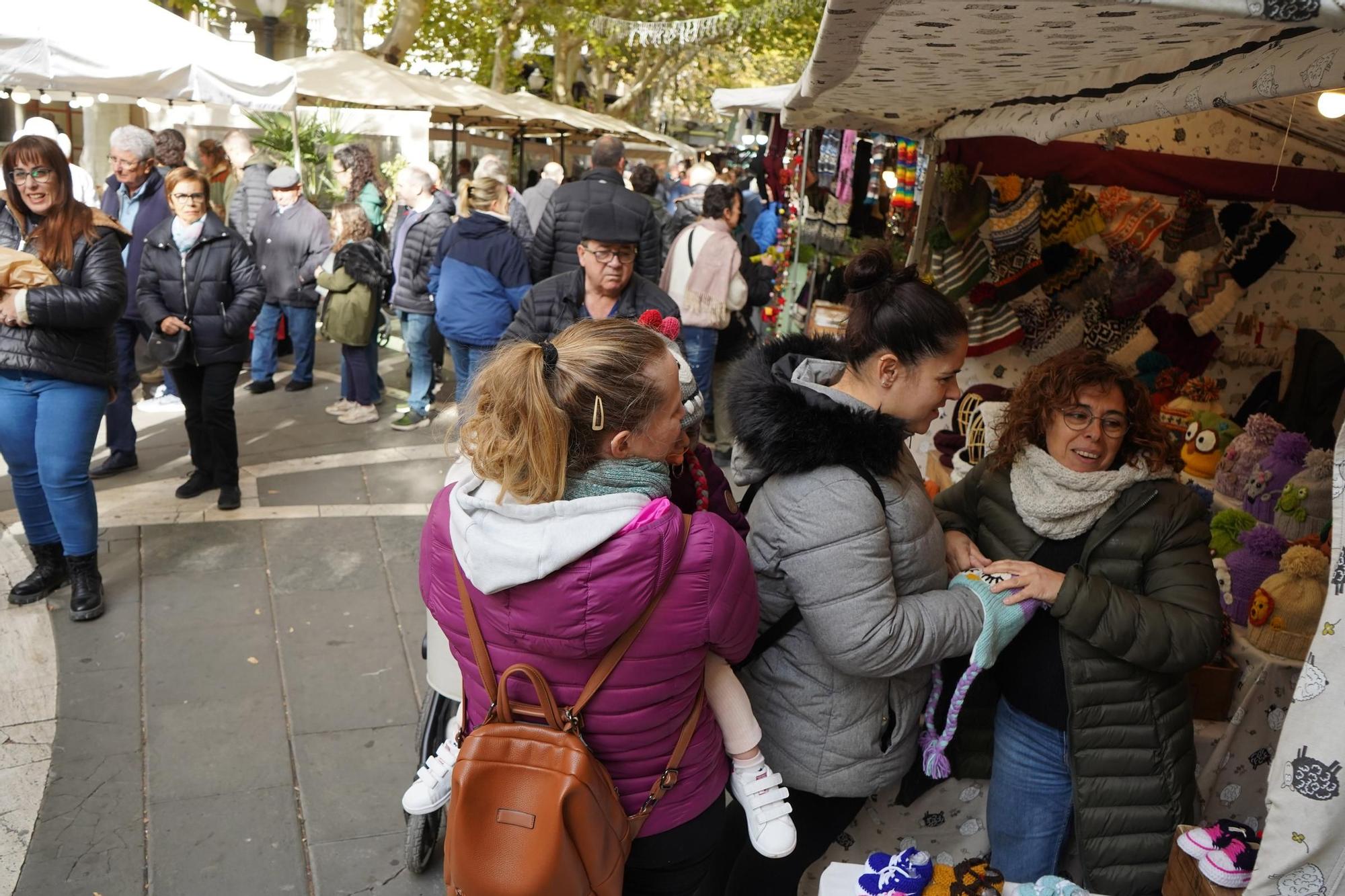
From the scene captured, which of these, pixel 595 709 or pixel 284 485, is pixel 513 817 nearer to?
pixel 595 709

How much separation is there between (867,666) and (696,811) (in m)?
0.45

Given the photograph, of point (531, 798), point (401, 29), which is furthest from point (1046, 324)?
point (401, 29)

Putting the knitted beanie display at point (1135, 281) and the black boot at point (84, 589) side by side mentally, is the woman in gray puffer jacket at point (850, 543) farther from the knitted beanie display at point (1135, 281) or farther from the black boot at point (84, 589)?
the black boot at point (84, 589)

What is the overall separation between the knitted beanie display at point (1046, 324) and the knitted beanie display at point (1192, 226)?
1.79ft

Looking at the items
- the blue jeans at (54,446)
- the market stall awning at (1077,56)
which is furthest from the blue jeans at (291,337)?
the market stall awning at (1077,56)

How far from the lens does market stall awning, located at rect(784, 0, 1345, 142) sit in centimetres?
175

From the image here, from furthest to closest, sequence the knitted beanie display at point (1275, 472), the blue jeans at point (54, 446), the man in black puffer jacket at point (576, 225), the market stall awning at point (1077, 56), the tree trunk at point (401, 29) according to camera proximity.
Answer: the tree trunk at point (401, 29) < the man in black puffer jacket at point (576, 225) < the blue jeans at point (54, 446) < the knitted beanie display at point (1275, 472) < the market stall awning at point (1077, 56)

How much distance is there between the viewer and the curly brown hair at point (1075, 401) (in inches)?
103

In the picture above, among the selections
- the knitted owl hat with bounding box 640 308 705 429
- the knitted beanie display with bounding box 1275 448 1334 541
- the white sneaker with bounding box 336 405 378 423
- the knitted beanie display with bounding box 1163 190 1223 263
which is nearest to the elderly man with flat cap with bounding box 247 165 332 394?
the white sneaker with bounding box 336 405 378 423

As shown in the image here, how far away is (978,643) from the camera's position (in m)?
2.33

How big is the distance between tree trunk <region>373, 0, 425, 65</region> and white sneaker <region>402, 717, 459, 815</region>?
15832 mm

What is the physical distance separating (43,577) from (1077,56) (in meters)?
4.72

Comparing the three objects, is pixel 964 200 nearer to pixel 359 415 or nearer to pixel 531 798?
pixel 531 798

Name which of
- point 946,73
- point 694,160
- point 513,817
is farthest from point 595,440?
point 694,160
